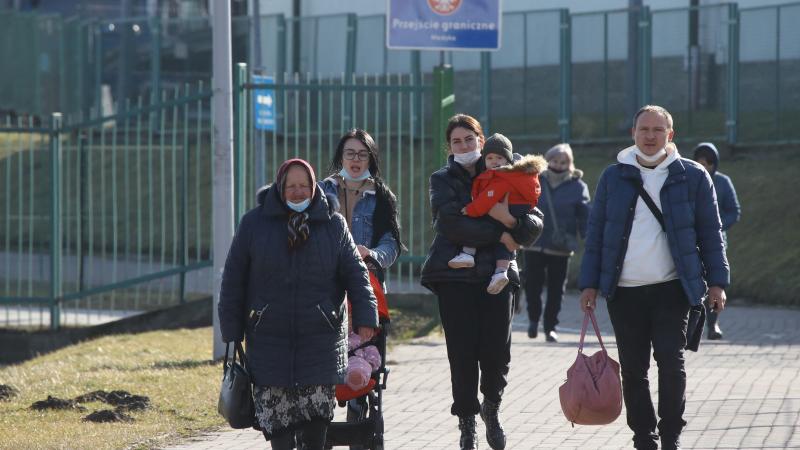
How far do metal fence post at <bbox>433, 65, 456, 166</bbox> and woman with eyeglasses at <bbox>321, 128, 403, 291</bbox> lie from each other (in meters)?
4.98

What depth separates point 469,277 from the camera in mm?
7207

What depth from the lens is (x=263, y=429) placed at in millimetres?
6512

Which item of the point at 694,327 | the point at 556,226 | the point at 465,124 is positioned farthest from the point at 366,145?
the point at 556,226

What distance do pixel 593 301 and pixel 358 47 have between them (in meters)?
17.9

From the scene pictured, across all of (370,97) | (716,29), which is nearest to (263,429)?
(370,97)

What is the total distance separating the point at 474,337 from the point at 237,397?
142 cm

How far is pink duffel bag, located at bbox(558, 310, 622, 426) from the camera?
22.2 feet

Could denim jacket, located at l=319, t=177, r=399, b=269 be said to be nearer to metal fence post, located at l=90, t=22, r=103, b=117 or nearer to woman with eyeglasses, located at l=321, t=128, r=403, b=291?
woman with eyeglasses, located at l=321, t=128, r=403, b=291

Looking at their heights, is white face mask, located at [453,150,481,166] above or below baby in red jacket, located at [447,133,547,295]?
above

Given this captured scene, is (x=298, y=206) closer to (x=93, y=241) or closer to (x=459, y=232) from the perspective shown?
(x=459, y=232)

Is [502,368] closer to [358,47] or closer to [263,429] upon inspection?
[263,429]

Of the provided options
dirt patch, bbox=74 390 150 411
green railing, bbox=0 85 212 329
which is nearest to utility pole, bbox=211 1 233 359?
green railing, bbox=0 85 212 329

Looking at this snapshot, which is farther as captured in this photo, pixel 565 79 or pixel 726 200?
pixel 565 79

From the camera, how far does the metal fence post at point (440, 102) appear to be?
1249cm
